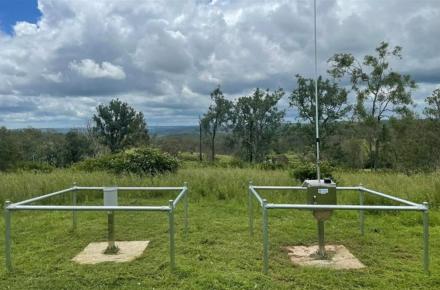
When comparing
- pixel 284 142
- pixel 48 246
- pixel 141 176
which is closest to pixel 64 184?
pixel 141 176

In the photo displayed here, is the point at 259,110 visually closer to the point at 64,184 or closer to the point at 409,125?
the point at 409,125

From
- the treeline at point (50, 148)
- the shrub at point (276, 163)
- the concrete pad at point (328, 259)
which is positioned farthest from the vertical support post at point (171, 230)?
the treeline at point (50, 148)

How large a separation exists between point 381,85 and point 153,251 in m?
21.2

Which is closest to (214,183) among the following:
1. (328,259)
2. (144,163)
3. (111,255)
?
(144,163)

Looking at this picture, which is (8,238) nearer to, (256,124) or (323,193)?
(323,193)

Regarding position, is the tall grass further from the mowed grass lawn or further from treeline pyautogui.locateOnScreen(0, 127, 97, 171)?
treeline pyautogui.locateOnScreen(0, 127, 97, 171)

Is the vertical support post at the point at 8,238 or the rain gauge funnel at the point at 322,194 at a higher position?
the rain gauge funnel at the point at 322,194

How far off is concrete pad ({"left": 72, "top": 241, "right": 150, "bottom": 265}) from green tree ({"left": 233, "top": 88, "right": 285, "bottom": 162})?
34.9 m

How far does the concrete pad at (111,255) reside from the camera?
17.8ft

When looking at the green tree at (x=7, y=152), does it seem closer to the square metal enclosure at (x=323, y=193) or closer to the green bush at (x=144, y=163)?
the green bush at (x=144, y=163)

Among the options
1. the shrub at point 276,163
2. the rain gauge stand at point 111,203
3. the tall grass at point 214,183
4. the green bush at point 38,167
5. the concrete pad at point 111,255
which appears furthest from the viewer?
the shrub at point 276,163

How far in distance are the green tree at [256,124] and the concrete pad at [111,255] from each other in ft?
115

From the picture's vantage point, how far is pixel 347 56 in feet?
82.4

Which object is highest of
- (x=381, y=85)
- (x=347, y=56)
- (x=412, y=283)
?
(x=347, y=56)
